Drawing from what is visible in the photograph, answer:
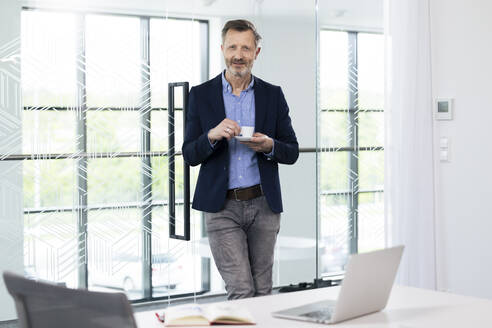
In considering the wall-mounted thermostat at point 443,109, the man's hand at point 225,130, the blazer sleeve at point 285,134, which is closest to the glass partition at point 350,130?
the wall-mounted thermostat at point 443,109

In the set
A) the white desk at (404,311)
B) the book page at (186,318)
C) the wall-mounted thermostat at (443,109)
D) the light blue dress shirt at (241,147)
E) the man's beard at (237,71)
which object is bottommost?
the white desk at (404,311)

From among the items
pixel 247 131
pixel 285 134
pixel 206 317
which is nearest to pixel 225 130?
pixel 247 131

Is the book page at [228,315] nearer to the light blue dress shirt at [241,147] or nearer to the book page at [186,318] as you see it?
the book page at [186,318]

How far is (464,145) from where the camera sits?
4391 millimetres

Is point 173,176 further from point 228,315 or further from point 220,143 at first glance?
point 228,315

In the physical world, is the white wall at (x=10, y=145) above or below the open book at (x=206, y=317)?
above

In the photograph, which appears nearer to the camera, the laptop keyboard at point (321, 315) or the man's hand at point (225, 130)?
the laptop keyboard at point (321, 315)

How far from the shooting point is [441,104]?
4.52 metres

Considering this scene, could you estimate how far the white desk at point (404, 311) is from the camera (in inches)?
74.8

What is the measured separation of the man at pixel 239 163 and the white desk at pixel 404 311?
748 millimetres

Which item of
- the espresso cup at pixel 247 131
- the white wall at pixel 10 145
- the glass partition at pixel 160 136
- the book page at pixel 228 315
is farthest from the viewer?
the glass partition at pixel 160 136

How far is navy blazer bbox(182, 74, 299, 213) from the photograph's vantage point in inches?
118

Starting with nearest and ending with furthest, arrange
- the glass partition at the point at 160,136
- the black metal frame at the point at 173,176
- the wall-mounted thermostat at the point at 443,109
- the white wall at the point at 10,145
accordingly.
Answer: the white wall at the point at 10,145, the glass partition at the point at 160,136, the black metal frame at the point at 173,176, the wall-mounted thermostat at the point at 443,109

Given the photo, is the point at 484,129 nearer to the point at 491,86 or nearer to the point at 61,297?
the point at 491,86
